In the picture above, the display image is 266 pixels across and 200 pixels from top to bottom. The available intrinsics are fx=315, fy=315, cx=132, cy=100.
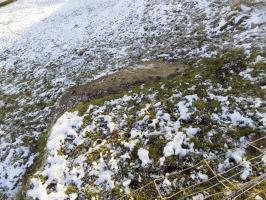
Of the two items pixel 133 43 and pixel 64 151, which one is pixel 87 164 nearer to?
pixel 64 151

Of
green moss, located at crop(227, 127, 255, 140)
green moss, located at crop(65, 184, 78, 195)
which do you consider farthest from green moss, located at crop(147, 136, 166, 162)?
green moss, located at crop(65, 184, 78, 195)

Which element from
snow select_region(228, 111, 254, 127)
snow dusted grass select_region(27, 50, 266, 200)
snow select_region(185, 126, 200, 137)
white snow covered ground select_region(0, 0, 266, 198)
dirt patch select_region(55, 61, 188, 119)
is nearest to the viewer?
snow dusted grass select_region(27, 50, 266, 200)

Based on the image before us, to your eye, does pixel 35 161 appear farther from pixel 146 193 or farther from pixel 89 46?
pixel 89 46

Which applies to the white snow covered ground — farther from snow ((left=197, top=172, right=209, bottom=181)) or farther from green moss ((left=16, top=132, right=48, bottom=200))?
snow ((left=197, top=172, right=209, bottom=181))

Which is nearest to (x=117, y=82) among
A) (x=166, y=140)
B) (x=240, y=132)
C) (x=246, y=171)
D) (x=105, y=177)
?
(x=166, y=140)

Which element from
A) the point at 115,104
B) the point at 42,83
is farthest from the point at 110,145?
the point at 42,83

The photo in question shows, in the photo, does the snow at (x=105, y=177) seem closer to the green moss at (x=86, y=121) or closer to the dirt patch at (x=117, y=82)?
the green moss at (x=86, y=121)
